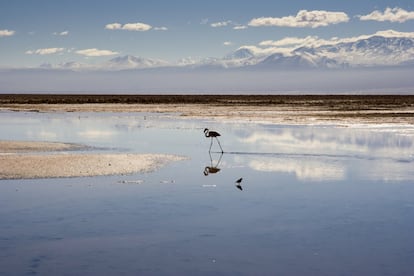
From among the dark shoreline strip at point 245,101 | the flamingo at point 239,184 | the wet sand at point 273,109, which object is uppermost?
the flamingo at point 239,184

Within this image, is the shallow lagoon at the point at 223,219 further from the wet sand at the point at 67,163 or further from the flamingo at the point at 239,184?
the wet sand at the point at 67,163

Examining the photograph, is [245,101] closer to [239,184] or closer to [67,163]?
[67,163]

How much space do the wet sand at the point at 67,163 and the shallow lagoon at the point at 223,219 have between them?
0.98m

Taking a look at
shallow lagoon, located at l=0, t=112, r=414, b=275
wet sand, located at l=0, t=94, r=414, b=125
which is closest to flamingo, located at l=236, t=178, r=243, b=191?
shallow lagoon, located at l=0, t=112, r=414, b=275

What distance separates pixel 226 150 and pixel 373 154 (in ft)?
20.7

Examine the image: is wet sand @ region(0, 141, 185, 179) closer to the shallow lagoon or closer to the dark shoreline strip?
the shallow lagoon

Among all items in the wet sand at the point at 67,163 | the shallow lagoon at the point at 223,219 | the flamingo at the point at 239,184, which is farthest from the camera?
the wet sand at the point at 67,163

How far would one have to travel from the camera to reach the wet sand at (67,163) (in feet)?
64.4

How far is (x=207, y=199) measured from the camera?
50.3ft

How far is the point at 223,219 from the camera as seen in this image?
1306 centimetres

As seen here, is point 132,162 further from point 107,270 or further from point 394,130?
point 394,130

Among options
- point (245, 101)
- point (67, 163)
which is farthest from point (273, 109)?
point (67, 163)

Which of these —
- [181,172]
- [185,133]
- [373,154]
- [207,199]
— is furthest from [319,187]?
[185,133]

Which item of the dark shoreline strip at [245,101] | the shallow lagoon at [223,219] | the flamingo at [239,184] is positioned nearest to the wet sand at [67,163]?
the shallow lagoon at [223,219]
